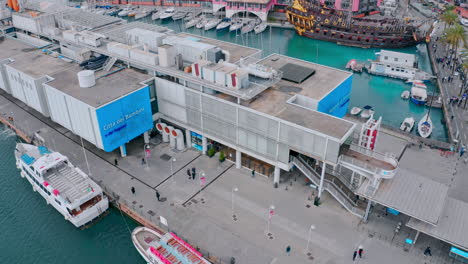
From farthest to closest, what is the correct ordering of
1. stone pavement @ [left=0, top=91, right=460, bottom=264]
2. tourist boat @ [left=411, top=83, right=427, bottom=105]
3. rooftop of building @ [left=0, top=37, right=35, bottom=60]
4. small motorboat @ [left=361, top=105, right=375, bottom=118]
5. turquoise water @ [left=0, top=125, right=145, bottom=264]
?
tourist boat @ [left=411, top=83, right=427, bottom=105]
rooftop of building @ [left=0, top=37, right=35, bottom=60]
small motorboat @ [left=361, top=105, right=375, bottom=118]
turquoise water @ [left=0, top=125, right=145, bottom=264]
stone pavement @ [left=0, top=91, right=460, bottom=264]

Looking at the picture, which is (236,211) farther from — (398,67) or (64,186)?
(398,67)

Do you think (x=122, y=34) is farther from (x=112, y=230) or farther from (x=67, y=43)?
(x=112, y=230)

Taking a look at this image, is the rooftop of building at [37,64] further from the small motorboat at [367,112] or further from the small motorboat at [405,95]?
the small motorboat at [405,95]

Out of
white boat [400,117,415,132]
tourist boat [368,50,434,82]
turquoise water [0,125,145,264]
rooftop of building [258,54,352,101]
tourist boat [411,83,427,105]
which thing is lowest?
turquoise water [0,125,145,264]

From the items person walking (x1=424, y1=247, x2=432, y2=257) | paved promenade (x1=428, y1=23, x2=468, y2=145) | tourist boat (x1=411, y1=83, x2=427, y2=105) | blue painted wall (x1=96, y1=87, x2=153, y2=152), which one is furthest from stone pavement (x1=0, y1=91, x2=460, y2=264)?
tourist boat (x1=411, y1=83, x2=427, y2=105)

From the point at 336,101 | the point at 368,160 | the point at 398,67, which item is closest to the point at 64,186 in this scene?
the point at 368,160

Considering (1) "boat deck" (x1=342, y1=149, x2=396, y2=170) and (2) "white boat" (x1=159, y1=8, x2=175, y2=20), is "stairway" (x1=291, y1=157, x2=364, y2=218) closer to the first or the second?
(1) "boat deck" (x1=342, y1=149, x2=396, y2=170)
